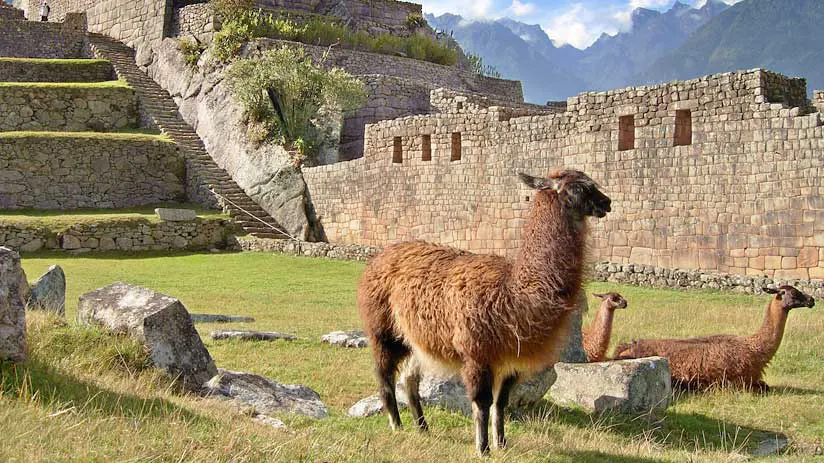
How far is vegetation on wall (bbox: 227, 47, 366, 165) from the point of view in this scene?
26.5 meters

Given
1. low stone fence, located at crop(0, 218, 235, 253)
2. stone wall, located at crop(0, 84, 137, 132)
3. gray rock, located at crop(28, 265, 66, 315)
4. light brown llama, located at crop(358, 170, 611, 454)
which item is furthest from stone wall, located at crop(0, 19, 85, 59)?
light brown llama, located at crop(358, 170, 611, 454)

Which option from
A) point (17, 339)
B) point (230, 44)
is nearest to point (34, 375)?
point (17, 339)

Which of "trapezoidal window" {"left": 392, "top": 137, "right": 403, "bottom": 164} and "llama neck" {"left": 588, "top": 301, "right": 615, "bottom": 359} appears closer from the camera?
"llama neck" {"left": 588, "top": 301, "right": 615, "bottom": 359}

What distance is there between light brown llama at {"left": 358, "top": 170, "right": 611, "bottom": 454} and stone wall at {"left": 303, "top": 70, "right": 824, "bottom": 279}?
32.6ft

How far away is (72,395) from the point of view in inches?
217

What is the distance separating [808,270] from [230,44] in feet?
69.7

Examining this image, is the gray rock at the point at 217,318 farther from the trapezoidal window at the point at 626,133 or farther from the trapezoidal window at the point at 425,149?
the trapezoidal window at the point at 425,149

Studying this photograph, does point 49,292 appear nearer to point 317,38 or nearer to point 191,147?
point 191,147

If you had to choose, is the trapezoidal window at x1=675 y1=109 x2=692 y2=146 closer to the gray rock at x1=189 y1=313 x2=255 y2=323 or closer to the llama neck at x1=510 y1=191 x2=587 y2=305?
the gray rock at x1=189 y1=313 x2=255 y2=323

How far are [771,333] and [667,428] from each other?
2077 millimetres

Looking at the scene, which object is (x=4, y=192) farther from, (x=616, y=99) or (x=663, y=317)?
(x=663, y=317)

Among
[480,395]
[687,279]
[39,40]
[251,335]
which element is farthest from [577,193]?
[39,40]

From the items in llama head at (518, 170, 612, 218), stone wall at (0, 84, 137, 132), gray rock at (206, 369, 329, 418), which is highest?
stone wall at (0, 84, 137, 132)

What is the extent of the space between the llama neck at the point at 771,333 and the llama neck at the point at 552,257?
3.89 m
